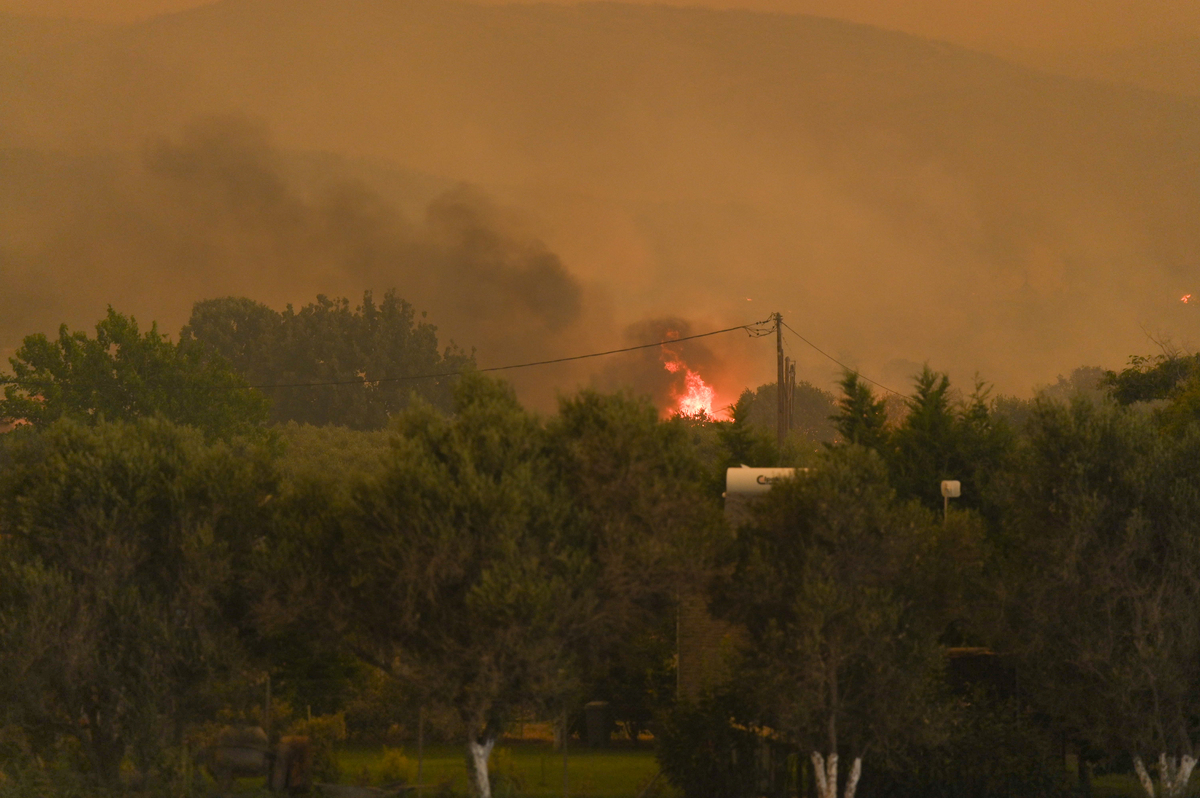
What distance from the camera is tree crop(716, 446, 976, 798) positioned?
18766mm

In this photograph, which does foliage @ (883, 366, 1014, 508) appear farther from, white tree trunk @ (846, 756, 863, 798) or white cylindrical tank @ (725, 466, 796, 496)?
white tree trunk @ (846, 756, 863, 798)

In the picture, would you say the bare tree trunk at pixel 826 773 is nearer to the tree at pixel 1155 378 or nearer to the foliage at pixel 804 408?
the tree at pixel 1155 378

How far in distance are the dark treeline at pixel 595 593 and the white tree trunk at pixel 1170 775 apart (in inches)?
1.8

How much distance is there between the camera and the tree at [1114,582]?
1902 centimetres

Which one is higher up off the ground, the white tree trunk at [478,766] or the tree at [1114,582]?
the tree at [1114,582]

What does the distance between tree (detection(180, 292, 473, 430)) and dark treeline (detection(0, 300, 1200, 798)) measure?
88489mm

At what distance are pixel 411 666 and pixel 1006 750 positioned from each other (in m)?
10.2

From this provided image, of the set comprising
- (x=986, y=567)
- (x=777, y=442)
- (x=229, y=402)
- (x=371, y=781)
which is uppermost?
(x=229, y=402)

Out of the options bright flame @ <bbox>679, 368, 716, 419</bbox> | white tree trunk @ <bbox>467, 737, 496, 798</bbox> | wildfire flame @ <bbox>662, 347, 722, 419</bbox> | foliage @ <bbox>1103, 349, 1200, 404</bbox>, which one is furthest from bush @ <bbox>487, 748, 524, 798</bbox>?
bright flame @ <bbox>679, 368, 716, 419</bbox>

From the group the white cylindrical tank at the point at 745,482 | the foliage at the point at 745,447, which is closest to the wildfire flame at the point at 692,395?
the foliage at the point at 745,447

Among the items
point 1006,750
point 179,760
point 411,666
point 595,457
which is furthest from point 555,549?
point 1006,750

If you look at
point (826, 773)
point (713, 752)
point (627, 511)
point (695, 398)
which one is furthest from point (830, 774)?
point (695, 398)

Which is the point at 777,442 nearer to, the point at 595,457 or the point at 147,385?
the point at 595,457

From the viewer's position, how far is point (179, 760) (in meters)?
19.7
